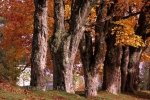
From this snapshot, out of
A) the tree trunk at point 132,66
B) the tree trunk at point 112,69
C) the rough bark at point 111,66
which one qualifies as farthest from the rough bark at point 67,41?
the tree trunk at point 132,66

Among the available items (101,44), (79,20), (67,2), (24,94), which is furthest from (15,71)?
(24,94)

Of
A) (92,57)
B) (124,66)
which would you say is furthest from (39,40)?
(124,66)

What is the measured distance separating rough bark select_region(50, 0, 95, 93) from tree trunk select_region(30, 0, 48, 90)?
1.86m

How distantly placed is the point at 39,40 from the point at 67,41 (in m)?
2.32

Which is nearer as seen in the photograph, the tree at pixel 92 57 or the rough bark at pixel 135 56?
the tree at pixel 92 57

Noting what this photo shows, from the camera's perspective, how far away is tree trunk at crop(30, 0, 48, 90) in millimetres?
18375

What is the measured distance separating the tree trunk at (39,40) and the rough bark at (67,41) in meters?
1.86

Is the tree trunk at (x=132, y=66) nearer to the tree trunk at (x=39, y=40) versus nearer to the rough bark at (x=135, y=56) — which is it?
the rough bark at (x=135, y=56)

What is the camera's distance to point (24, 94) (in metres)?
16.7

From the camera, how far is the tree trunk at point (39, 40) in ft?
60.3

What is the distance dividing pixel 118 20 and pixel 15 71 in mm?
19241

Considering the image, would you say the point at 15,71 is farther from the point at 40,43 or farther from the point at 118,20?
the point at 40,43

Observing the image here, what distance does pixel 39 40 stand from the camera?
18.5 m

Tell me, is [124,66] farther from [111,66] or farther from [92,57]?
[92,57]
